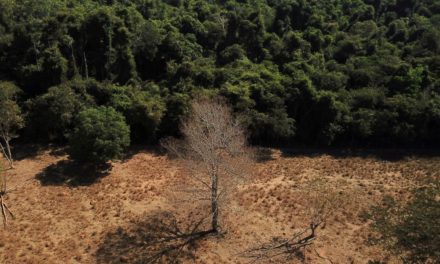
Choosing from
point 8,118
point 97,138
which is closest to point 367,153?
point 97,138

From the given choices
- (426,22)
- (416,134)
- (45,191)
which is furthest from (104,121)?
(426,22)

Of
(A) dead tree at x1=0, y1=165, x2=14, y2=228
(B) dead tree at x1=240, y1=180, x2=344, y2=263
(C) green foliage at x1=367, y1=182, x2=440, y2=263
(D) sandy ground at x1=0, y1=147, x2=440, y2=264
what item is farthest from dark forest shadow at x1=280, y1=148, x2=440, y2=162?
(A) dead tree at x1=0, y1=165, x2=14, y2=228

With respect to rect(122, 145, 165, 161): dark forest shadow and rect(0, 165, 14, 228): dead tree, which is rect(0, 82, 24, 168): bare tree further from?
rect(122, 145, 165, 161): dark forest shadow

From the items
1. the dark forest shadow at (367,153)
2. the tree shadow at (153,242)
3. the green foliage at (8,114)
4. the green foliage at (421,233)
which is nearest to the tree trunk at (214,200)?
the tree shadow at (153,242)

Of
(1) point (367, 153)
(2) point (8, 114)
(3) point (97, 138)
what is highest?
(2) point (8, 114)

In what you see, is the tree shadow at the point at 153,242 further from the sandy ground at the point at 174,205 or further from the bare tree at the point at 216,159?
the bare tree at the point at 216,159

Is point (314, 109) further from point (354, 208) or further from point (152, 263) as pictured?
point (152, 263)

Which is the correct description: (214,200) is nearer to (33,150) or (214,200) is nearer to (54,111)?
(54,111)
